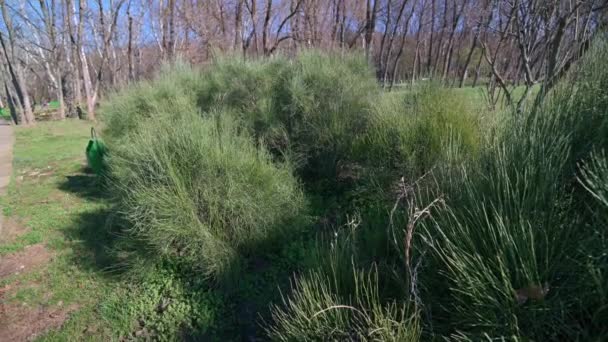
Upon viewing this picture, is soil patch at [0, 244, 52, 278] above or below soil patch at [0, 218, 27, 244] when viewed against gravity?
below

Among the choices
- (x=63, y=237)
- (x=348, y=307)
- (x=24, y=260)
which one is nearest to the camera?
(x=348, y=307)

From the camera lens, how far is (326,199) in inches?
191

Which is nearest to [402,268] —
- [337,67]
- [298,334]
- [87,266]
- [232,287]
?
[298,334]

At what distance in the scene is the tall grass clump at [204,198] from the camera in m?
3.54

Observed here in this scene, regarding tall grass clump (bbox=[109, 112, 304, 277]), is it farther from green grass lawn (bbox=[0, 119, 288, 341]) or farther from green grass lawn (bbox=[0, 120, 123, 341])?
green grass lawn (bbox=[0, 120, 123, 341])

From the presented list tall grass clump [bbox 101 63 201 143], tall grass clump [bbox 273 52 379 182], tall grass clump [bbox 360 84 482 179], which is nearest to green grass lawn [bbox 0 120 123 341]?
tall grass clump [bbox 101 63 201 143]

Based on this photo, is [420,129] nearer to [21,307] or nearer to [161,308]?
[161,308]

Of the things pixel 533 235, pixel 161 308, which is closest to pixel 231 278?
pixel 161 308

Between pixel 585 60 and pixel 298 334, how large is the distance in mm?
2324

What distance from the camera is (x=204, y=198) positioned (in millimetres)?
3705

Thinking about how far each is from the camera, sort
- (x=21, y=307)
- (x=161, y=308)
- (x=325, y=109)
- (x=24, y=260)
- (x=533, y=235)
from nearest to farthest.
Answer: (x=533, y=235)
(x=161, y=308)
(x=21, y=307)
(x=24, y=260)
(x=325, y=109)

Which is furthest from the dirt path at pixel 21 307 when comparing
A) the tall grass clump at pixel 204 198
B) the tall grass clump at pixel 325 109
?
the tall grass clump at pixel 325 109

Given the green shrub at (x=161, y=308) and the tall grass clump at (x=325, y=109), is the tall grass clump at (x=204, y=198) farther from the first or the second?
the tall grass clump at (x=325, y=109)

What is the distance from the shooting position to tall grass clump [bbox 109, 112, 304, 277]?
3.54 metres
